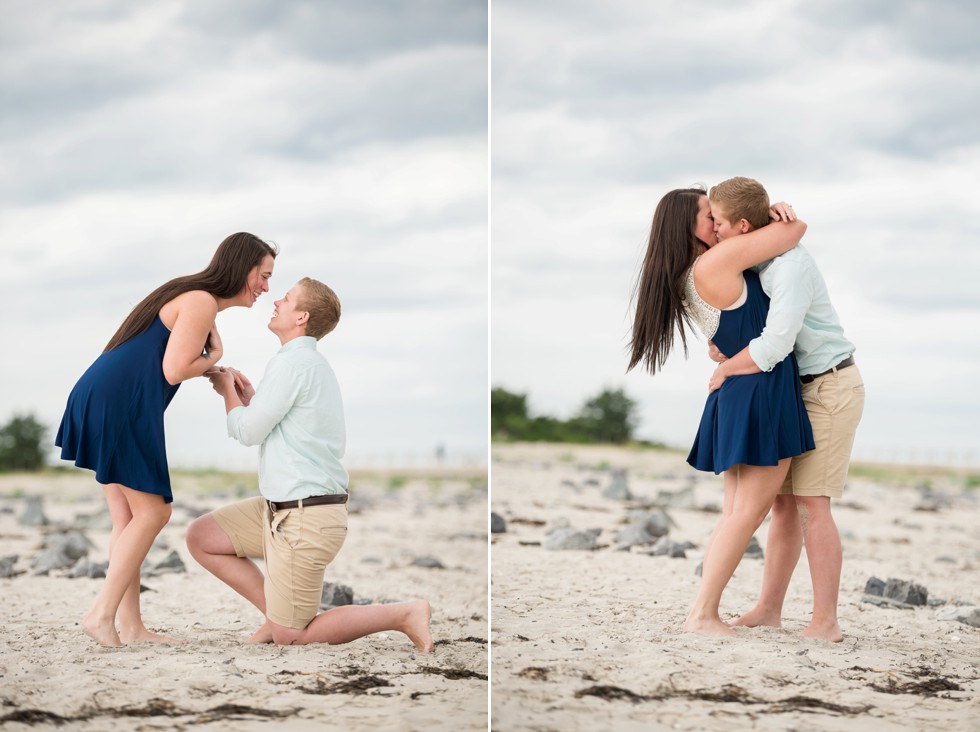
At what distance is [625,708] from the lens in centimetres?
318

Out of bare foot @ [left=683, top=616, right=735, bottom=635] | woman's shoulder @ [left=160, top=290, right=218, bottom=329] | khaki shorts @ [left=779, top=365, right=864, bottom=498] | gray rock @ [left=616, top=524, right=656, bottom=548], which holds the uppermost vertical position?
woman's shoulder @ [left=160, top=290, right=218, bottom=329]

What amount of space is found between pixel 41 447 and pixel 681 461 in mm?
9349

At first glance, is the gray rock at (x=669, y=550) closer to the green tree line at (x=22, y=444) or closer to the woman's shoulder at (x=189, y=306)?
the woman's shoulder at (x=189, y=306)

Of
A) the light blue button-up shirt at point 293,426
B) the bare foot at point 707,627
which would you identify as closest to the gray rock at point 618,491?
the bare foot at point 707,627

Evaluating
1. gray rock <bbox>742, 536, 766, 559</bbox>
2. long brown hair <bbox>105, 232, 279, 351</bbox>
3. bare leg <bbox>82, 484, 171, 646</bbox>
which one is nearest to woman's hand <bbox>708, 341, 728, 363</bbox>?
long brown hair <bbox>105, 232, 279, 351</bbox>

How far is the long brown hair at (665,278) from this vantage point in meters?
4.02

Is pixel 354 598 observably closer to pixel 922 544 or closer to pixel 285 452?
pixel 285 452

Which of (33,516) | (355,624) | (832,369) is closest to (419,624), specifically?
(355,624)

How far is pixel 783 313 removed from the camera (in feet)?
12.3

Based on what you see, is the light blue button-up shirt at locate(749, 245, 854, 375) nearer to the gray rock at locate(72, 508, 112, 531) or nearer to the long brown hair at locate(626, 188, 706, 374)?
the long brown hair at locate(626, 188, 706, 374)

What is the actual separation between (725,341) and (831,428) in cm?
52

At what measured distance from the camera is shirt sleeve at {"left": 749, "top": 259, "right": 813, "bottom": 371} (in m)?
3.75

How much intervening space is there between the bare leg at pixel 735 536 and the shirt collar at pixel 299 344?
174cm

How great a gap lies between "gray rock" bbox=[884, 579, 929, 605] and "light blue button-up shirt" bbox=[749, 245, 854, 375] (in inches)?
73.2
